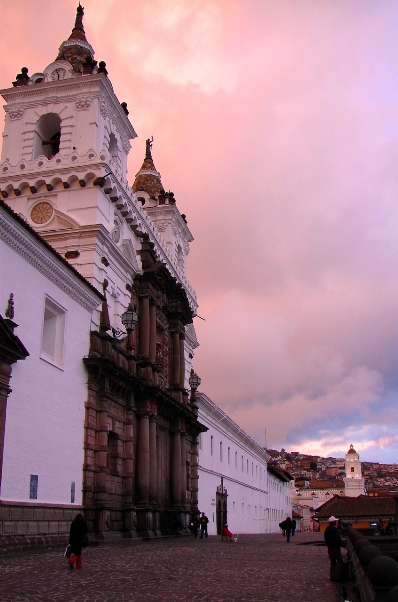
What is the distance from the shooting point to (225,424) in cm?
4812

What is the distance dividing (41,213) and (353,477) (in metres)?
108

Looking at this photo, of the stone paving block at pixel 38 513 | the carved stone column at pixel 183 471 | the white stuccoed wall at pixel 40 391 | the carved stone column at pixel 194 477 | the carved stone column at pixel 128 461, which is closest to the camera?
the white stuccoed wall at pixel 40 391

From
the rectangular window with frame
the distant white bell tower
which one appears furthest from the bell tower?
the distant white bell tower

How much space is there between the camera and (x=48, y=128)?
29469 mm

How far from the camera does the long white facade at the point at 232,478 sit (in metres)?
40.6

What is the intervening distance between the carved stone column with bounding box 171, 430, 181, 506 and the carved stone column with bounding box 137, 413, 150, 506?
5.47 m

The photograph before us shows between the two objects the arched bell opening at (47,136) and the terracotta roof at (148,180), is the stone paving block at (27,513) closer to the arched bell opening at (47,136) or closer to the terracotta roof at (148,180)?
the arched bell opening at (47,136)

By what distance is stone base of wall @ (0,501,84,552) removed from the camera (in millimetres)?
15891

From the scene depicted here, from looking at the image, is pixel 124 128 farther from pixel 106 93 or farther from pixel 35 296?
pixel 35 296

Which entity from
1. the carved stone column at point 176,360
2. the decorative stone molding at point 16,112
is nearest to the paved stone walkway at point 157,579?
the carved stone column at point 176,360

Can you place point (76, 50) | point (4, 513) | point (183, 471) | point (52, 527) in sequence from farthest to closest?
point (183, 471) < point (76, 50) < point (52, 527) < point (4, 513)

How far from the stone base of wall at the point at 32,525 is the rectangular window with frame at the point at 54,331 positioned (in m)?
4.29

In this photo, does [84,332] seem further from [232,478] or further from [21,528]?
[232,478]

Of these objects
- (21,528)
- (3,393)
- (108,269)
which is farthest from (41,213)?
(21,528)
